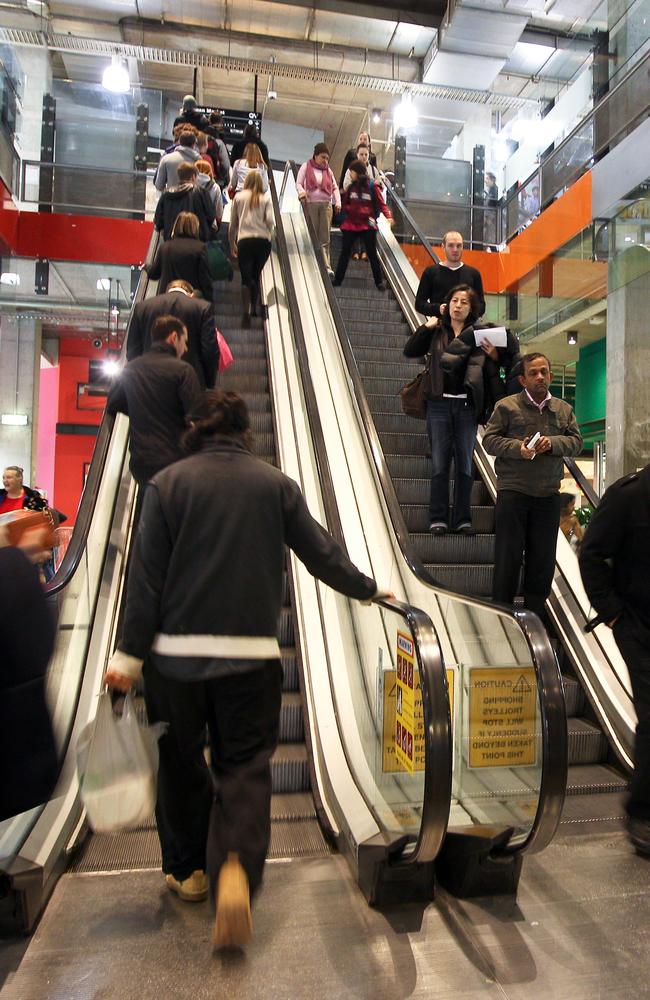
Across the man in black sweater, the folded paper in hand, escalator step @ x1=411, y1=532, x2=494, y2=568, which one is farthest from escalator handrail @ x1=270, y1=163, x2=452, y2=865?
the man in black sweater

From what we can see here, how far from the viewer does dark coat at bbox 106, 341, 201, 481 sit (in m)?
3.74

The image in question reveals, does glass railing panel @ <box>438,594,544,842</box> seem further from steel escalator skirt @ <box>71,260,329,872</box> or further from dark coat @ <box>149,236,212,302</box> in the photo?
dark coat @ <box>149,236,212,302</box>

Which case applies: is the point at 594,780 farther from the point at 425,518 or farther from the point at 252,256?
the point at 252,256

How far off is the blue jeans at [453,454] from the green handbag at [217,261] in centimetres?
383

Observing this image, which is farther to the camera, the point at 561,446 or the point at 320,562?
the point at 561,446

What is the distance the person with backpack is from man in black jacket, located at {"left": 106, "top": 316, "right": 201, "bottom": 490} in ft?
16.9

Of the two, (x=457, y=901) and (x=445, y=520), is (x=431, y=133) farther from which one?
(x=457, y=901)

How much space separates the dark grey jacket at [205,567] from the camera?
7.02ft

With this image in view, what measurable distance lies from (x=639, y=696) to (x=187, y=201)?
548 cm

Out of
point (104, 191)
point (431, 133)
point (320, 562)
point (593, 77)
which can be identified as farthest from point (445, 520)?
point (431, 133)

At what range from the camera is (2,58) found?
957 centimetres

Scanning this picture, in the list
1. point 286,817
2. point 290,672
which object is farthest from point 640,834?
point 290,672

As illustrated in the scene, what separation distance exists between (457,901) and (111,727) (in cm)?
→ 128

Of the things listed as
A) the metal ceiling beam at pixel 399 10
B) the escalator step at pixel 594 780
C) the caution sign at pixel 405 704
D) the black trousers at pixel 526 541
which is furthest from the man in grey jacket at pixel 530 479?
the metal ceiling beam at pixel 399 10
